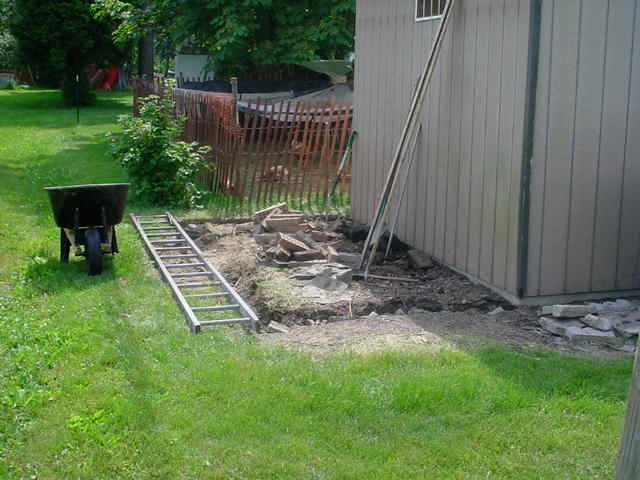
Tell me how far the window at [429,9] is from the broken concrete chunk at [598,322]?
152 inches

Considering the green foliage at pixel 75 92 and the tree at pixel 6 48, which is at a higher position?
the tree at pixel 6 48

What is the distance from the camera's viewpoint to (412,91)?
953 cm

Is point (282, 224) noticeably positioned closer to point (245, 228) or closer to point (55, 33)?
point (245, 228)

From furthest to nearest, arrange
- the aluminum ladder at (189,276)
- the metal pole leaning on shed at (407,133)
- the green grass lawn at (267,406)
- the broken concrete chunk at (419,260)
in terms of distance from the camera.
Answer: the broken concrete chunk at (419,260)
the metal pole leaning on shed at (407,133)
the aluminum ladder at (189,276)
the green grass lawn at (267,406)

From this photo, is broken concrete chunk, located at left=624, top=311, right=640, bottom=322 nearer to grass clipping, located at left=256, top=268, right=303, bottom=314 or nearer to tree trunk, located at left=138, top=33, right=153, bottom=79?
grass clipping, located at left=256, top=268, right=303, bottom=314

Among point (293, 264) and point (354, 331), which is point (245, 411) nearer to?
point (354, 331)

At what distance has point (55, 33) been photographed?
99.5 feet

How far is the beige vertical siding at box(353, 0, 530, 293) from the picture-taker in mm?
7586

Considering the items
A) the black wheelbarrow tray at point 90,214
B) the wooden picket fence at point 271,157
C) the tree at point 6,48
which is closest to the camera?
the black wheelbarrow tray at point 90,214

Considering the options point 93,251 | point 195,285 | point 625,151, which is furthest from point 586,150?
point 93,251

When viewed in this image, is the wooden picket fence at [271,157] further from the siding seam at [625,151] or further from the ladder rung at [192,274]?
the siding seam at [625,151]

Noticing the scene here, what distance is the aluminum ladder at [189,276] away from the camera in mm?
7113

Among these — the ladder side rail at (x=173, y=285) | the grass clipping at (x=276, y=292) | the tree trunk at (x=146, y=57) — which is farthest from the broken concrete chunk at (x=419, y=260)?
the tree trunk at (x=146, y=57)

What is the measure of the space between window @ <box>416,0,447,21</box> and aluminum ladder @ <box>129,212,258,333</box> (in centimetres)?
371
